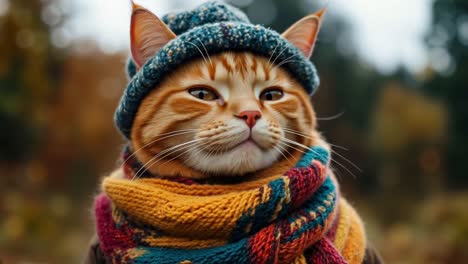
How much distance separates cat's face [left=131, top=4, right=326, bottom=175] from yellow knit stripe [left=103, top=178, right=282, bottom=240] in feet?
0.29

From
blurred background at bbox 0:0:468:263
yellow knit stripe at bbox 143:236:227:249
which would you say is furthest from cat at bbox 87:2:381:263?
blurred background at bbox 0:0:468:263

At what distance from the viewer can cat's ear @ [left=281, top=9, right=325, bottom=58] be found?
1.38 m

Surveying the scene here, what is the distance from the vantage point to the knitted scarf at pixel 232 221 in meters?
1.11

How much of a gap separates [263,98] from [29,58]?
665cm

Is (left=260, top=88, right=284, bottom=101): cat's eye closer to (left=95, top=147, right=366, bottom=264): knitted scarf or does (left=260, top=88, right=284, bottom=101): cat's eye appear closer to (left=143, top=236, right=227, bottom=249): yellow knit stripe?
(left=95, top=147, right=366, bottom=264): knitted scarf

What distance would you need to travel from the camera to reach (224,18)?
139cm

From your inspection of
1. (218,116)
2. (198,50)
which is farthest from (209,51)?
(218,116)

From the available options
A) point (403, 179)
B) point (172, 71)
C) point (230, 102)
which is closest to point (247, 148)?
→ point (230, 102)

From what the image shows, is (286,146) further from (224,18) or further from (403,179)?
(403,179)

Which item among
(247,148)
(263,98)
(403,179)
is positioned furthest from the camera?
(403,179)

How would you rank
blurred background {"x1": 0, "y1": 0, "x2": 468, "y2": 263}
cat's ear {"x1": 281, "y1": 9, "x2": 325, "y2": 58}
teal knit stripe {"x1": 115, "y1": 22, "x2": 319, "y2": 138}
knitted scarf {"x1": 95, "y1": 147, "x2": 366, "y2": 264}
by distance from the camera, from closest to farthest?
knitted scarf {"x1": 95, "y1": 147, "x2": 366, "y2": 264}, teal knit stripe {"x1": 115, "y1": 22, "x2": 319, "y2": 138}, cat's ear {"x1": 281, "y1": 9, "x2": 325, "y2": 58}, blurred background {"x1": 0, "y1": 0, "x2": 468, "y2": 263}

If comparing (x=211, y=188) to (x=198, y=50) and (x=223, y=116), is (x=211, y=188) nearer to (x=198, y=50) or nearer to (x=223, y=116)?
(x=223, y=116)

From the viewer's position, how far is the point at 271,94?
1298 mm

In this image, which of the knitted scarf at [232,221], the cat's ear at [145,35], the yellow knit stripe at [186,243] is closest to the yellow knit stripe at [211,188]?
the knitted scarf at [232,221]
